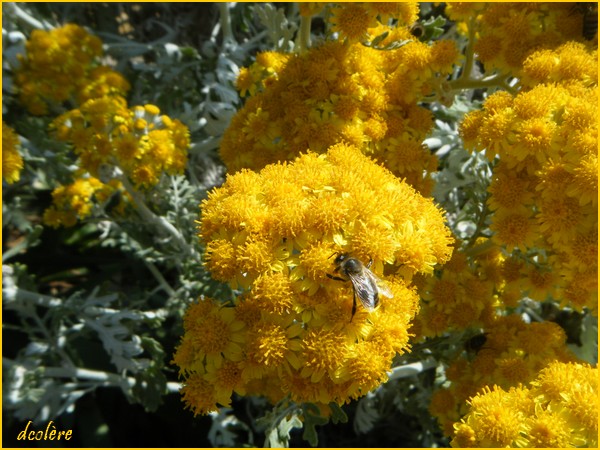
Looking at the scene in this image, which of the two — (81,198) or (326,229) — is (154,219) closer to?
(81,198)

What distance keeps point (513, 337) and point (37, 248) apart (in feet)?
9.83

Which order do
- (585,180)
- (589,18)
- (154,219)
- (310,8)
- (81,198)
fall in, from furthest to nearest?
(81,198) → (154,219) → (310,8) → (589,18) → (585,180)

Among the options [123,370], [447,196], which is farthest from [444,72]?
[123,370]

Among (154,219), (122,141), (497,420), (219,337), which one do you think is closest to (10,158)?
(122,141)

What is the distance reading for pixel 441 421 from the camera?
2447 millimetres

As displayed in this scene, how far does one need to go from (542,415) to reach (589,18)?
159cm

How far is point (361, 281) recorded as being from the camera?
1.64 m

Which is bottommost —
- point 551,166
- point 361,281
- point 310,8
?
point 361,281

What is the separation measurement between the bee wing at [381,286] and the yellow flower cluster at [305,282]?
1.7 inches

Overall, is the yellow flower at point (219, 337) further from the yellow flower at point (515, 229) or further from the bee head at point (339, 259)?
the yellow flower at point (515, 229)

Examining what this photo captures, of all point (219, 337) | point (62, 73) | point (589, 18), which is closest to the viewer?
point (219, 337)

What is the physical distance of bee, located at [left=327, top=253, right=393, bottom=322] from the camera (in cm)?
164

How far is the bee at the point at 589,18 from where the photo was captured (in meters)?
2.43

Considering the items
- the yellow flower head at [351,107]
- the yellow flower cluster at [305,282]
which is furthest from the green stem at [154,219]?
the yellow flower cluster at [305,282]
